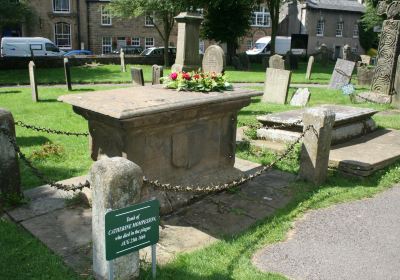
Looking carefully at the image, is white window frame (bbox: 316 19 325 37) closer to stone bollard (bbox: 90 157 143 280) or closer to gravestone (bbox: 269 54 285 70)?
gravestone (bbox: 269 54 285 70)

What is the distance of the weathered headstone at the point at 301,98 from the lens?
1280cm

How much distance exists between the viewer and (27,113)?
1141 cm

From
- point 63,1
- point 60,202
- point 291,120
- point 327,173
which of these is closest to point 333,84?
point 291,120

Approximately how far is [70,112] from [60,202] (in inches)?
262

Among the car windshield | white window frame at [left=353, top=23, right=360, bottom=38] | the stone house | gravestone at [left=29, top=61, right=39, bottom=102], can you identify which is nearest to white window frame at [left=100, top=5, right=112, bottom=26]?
the car windshield

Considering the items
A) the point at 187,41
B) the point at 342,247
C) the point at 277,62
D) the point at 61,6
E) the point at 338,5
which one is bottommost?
the point at 342,247

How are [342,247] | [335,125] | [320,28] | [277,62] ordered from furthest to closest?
[320,28] < [277,62] < [335,125] < [342,247]

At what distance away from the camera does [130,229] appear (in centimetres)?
325

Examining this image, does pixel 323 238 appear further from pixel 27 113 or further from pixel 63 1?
pixel 63 1

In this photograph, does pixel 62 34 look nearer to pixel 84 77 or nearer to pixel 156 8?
pixel 156 8

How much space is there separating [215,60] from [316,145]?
6142 millimetres

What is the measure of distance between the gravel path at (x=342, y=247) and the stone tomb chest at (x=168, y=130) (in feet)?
5.07

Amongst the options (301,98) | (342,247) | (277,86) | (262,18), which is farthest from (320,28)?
(342,247)

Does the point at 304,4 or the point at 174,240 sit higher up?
the point at 304,4
